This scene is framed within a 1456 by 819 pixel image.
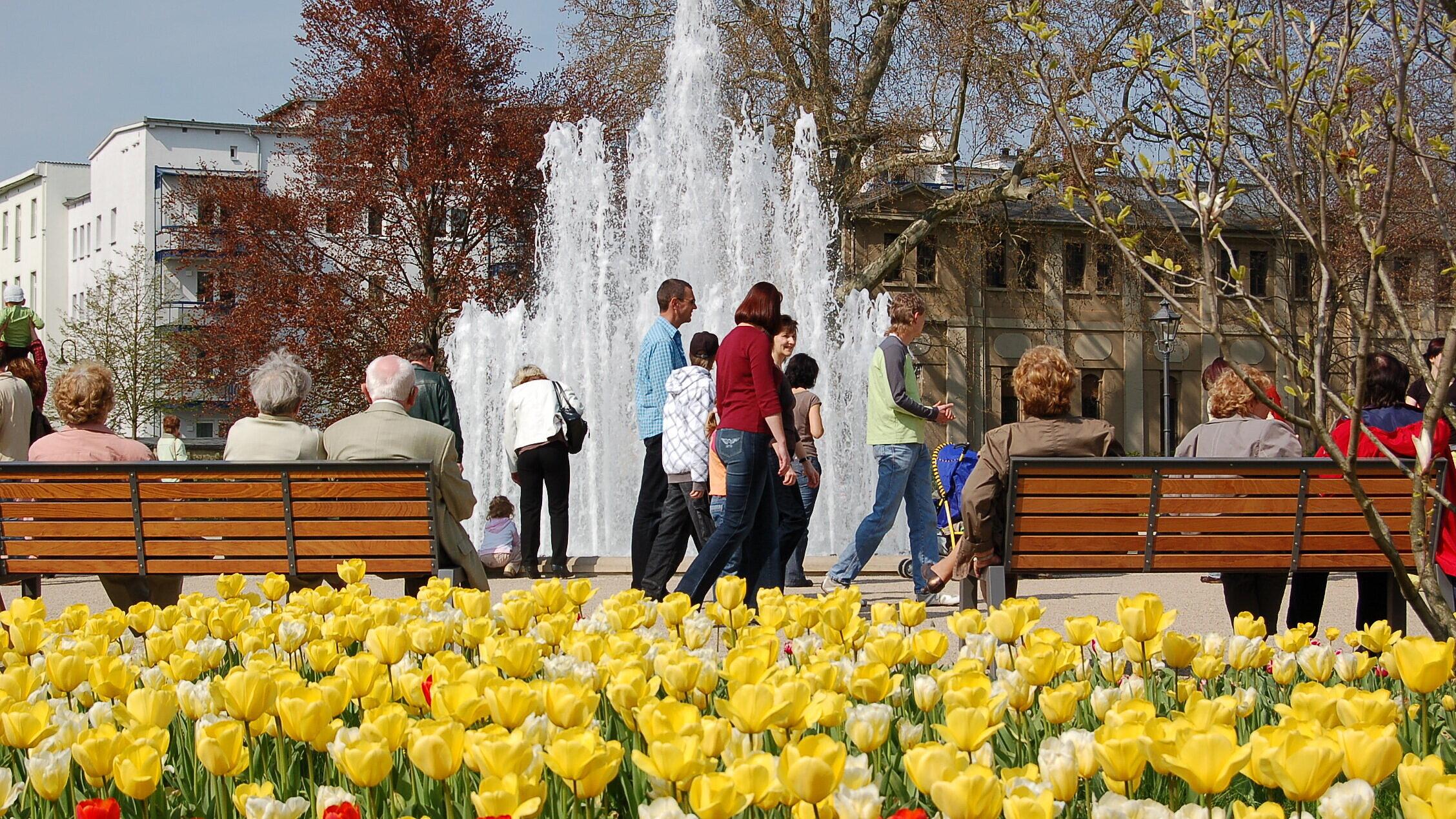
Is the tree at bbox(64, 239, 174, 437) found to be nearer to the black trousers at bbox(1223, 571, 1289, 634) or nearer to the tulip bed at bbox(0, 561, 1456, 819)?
the black trousers at bbox(1223, 571, 1289, 634)

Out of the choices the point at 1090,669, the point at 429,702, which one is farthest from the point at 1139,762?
the point at 1090,669

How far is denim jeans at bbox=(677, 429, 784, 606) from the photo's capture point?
748cm

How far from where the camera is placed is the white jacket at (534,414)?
11.2 metres

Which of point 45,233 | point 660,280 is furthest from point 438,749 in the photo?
point 45,233

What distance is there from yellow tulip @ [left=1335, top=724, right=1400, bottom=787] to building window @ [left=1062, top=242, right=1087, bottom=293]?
52800mm

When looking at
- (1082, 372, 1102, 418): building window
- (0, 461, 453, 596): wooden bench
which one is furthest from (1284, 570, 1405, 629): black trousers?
(1082, 372, 1102, 418): building window

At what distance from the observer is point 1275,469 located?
272 inches

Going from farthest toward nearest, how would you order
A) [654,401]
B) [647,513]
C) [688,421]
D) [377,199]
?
[377,199], [654,401], [647,513], [688,421]

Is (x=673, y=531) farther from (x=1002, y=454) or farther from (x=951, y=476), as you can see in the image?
(x=951, y=476)

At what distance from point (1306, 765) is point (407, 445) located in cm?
569

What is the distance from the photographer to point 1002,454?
7.03 metres

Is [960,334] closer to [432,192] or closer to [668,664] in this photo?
[432,192]

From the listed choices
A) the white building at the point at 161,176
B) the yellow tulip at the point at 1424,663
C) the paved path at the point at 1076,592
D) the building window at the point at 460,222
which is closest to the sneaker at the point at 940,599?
the paved path at the point at 1076,592

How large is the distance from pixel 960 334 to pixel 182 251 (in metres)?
23.5
